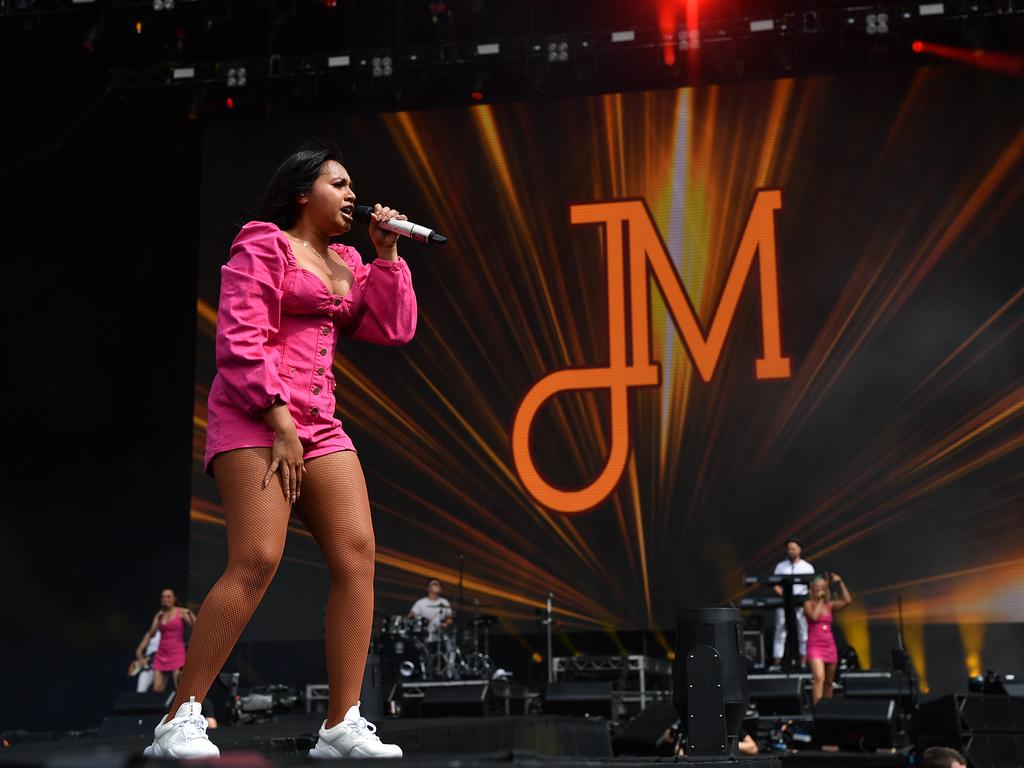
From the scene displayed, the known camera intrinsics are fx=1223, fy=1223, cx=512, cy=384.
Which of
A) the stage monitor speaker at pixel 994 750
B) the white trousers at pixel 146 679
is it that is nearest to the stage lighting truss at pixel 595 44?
the white trousers at pixel 146 679

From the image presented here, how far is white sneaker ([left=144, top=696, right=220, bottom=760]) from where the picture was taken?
2.37 m

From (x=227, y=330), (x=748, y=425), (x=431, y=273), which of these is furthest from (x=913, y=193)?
(x=227, y=330)

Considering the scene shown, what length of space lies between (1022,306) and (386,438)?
18.6ft

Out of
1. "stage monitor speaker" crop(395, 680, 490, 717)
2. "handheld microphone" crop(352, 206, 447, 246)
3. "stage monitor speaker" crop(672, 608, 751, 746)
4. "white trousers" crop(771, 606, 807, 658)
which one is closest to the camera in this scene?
"handheld microphone" crop(352, 206, 447, 246)

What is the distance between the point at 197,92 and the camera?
11.3 m

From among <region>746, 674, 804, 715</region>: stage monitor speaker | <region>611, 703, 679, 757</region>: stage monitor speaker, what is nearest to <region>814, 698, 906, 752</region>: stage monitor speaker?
<region>746, 674, 804, 715</region>: stage monitor speaker

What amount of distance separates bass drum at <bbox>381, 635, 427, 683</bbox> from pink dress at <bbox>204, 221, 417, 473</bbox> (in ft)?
25.1

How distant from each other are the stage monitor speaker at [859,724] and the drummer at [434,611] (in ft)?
13.1

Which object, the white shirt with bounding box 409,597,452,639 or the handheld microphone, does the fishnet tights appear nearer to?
the handheld microphone

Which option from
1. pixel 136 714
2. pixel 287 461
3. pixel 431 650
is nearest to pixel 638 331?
pixel 431 650

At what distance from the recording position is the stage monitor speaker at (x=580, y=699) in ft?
26.5

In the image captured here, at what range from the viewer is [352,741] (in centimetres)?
252

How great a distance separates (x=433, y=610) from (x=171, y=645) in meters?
2.37

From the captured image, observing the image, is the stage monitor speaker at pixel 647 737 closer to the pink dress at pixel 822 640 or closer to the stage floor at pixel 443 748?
the stage floor at pixel 443 748
